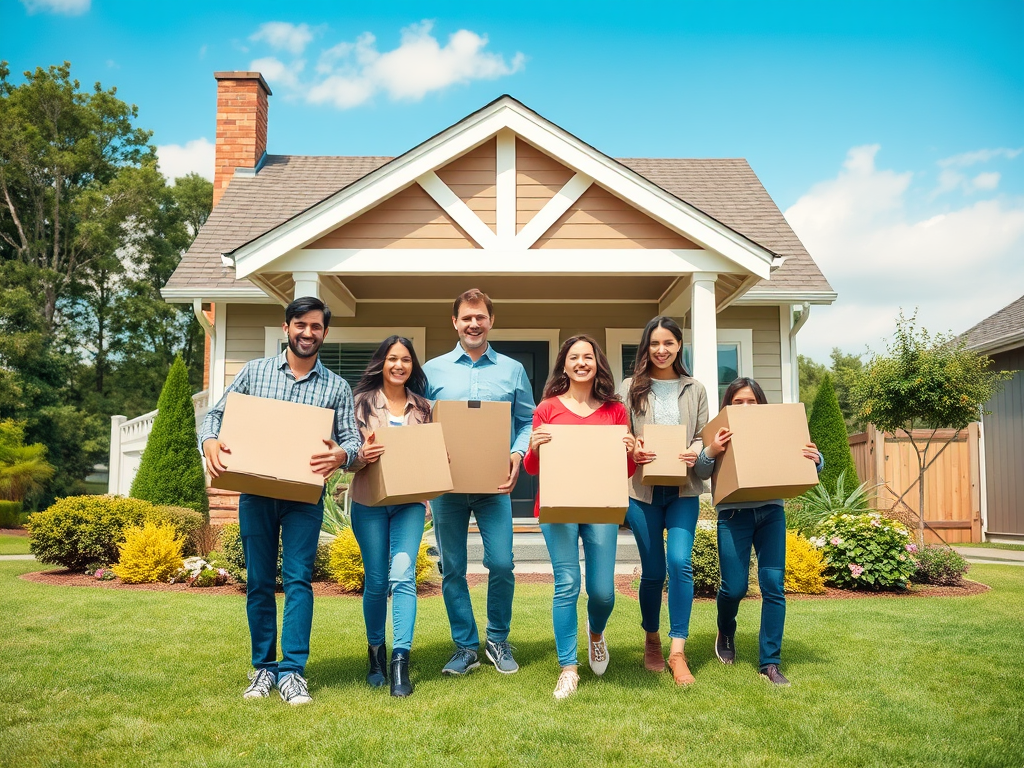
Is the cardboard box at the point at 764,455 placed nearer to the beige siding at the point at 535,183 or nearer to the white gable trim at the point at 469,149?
the white gable trim at the point at 469,149

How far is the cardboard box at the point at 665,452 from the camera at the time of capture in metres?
3.61

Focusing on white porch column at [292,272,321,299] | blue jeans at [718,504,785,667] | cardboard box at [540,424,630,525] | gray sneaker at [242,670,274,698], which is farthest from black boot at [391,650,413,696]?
white porch column at [292,272,321,299]

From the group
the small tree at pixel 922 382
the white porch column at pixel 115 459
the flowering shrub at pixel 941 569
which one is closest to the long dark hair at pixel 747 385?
the flowering shrub at pixel 941 569

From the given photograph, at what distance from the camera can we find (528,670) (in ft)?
12.8

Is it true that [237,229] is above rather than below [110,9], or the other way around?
below

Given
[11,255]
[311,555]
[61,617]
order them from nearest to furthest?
[311,555] → [61,617] → [11,255]

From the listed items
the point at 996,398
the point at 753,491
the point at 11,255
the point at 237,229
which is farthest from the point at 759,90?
the point at 11,255

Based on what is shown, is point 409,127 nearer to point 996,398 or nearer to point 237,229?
point 237,229

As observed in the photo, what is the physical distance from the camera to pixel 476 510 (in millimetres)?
3852

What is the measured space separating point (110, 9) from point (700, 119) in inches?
420

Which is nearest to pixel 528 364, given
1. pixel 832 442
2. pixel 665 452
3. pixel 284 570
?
pixel 832 442

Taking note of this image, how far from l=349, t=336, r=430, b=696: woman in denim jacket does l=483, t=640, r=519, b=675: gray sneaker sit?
0.53m

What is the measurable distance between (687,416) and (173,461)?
6.87 m

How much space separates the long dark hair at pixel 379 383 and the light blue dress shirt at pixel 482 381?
8 cm
